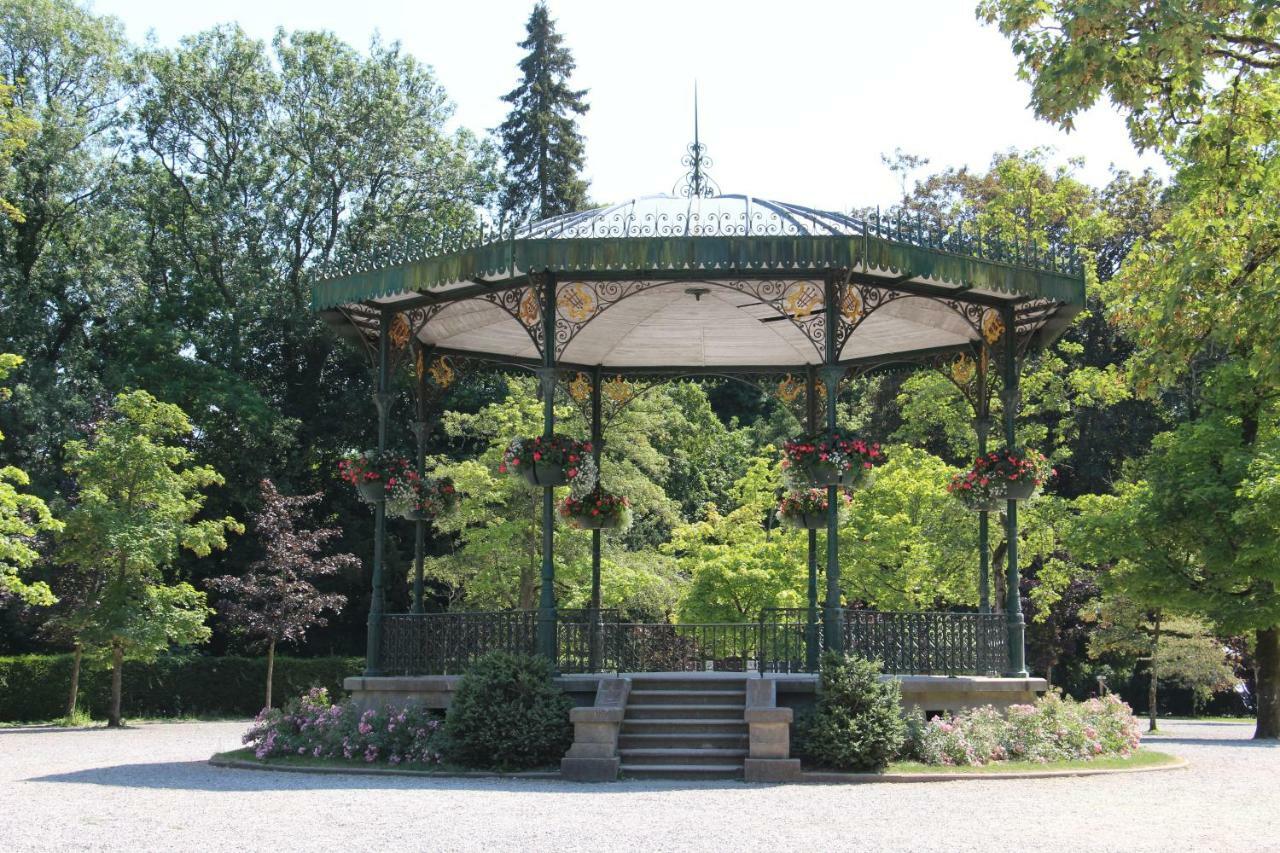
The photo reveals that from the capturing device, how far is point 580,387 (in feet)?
64.8

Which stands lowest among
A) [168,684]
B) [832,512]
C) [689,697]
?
[168,684]

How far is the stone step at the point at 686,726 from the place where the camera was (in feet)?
46.1

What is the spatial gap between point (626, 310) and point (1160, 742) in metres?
11.5

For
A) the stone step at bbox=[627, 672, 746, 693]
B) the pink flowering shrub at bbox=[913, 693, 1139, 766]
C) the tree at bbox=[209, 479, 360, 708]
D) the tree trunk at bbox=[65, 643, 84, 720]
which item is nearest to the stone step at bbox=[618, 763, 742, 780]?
the stone step at bbox=[627, 672, 746, 693]

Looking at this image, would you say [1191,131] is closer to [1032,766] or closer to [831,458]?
[831,458]

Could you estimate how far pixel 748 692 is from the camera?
45.8ft

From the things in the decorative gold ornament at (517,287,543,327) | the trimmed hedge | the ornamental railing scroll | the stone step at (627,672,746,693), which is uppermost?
the ornamental railing scroll

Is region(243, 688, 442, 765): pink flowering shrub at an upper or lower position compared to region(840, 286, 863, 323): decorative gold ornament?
lower

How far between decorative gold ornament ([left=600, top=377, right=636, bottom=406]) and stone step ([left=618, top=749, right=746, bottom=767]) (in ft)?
23.3

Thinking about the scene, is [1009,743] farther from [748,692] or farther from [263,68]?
[263,68]

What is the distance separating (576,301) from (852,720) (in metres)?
5.54

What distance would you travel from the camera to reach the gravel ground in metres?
9.22

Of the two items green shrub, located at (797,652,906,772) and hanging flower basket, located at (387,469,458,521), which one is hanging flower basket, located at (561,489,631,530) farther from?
green shrub, located at (797,652,906,772)

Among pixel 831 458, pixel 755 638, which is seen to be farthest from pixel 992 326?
pixel 755 638
